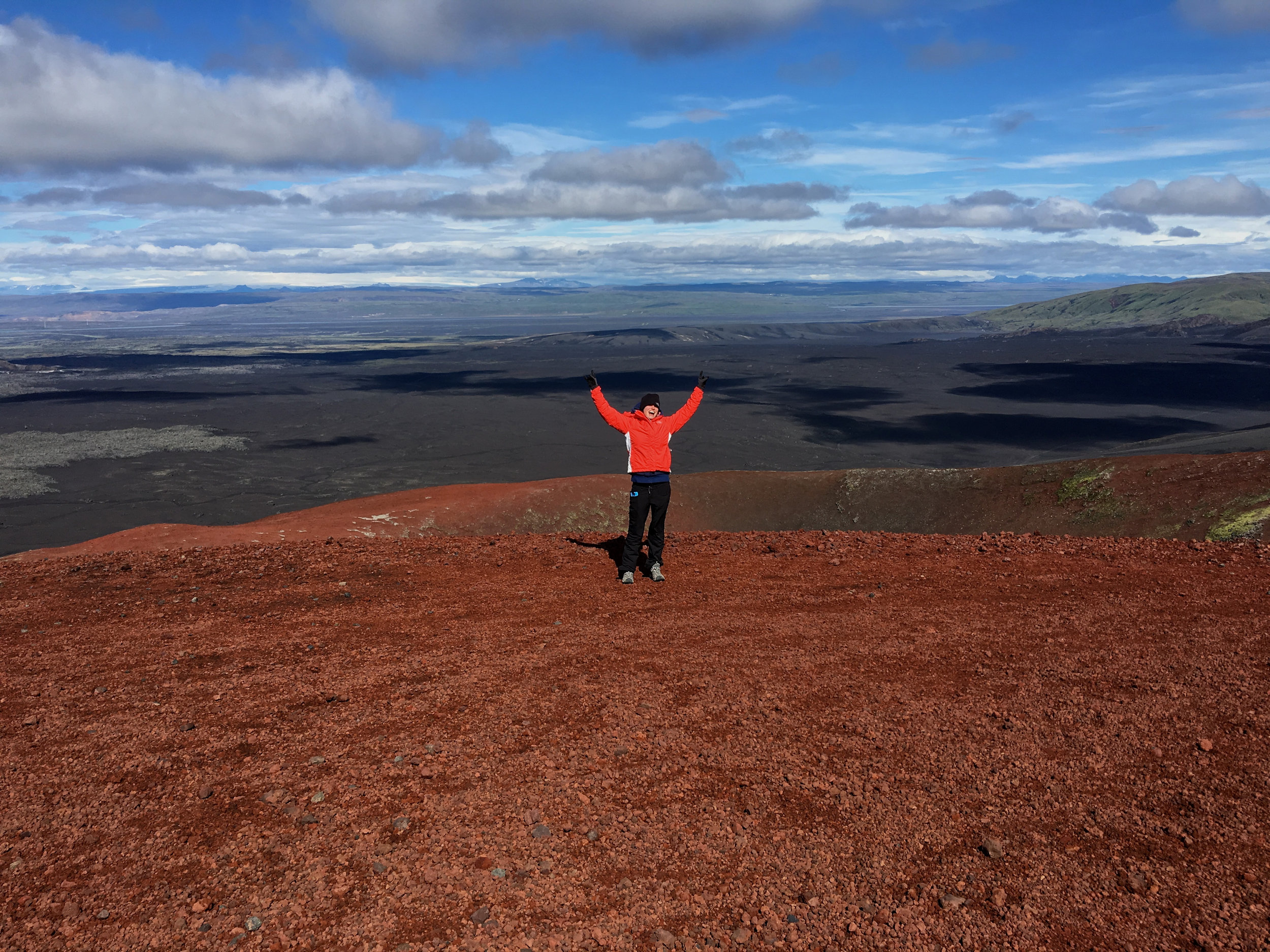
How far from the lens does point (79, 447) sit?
54.6 m

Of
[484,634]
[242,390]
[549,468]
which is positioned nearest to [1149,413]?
[549,468]

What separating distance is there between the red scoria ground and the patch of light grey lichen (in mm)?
45033

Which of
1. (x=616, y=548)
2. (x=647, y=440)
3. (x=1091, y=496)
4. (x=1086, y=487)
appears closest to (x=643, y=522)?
(x=647, y=440)

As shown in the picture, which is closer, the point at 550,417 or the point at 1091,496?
the point at 1091,496

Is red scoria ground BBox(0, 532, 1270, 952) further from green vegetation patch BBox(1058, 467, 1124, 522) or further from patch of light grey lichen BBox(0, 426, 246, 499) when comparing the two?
patch of light grey lichen BBox(0, 426, 246, 499)

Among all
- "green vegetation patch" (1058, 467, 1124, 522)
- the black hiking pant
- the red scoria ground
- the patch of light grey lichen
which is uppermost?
the black hiking pant

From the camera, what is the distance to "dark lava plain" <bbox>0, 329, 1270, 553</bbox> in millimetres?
44031

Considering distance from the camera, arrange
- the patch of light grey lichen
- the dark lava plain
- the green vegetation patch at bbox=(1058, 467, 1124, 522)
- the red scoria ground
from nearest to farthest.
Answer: the red scoria ground, the green vegetation patch at bbox=(1058, 467, 1124, 522), the dark lava plain, the patch of light grey lichen

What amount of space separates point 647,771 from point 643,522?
4.44 m

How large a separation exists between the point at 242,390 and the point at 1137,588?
94629mm

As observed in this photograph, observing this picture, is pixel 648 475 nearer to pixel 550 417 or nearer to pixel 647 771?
pixel 647 771

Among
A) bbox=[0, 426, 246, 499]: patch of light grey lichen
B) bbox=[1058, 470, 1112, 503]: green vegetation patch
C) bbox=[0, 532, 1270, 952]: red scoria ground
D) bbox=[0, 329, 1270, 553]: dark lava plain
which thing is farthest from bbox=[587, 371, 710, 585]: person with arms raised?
bbox=[0, 426, 246, 499]: patch of light grey lichen

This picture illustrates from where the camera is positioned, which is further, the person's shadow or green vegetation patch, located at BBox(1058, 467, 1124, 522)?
green vegetation patch, located at BBox(1058, 467, 1124, 522)

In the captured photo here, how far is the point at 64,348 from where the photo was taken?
173m
